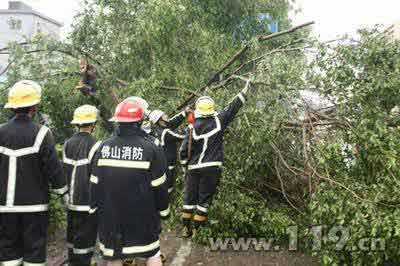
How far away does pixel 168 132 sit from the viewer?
5.61m

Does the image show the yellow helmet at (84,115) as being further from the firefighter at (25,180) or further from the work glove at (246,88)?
the work glove at (246,88)

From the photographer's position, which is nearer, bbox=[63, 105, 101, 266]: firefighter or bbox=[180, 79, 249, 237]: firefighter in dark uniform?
bbox=[63, 105, 101, 266]: firefighter

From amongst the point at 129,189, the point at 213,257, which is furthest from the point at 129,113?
the point at 213,257

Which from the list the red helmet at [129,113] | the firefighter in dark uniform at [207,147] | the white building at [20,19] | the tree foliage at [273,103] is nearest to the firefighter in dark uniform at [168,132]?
the tree foliage at [273,103]

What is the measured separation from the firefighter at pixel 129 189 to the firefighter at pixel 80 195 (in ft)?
2.98

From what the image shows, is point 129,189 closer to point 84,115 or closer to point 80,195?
point 80,195

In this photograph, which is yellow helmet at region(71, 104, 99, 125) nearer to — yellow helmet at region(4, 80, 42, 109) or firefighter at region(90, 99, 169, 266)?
yellow helmet at region(4, 80, 42, 109)

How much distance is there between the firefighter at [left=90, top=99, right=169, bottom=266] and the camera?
3.03 m

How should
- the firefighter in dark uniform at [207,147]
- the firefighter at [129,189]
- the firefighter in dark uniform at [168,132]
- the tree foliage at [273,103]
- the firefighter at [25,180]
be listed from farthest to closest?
the firefighter in dark uniform at [168,132] < the firefighter in dark uniform at [207,147] < the tree foliage at [273,103] < the firefighter at [25,180] < the firefighter at [129,189]

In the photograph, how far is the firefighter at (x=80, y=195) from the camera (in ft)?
13.2

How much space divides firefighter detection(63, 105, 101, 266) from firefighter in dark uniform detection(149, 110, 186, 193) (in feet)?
4.84

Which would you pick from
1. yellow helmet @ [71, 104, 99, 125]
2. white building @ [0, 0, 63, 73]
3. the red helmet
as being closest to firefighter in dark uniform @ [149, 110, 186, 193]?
yellow helmet @ [71, 104, 99, 125]

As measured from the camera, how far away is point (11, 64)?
7.18 metres

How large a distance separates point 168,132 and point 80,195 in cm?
184
